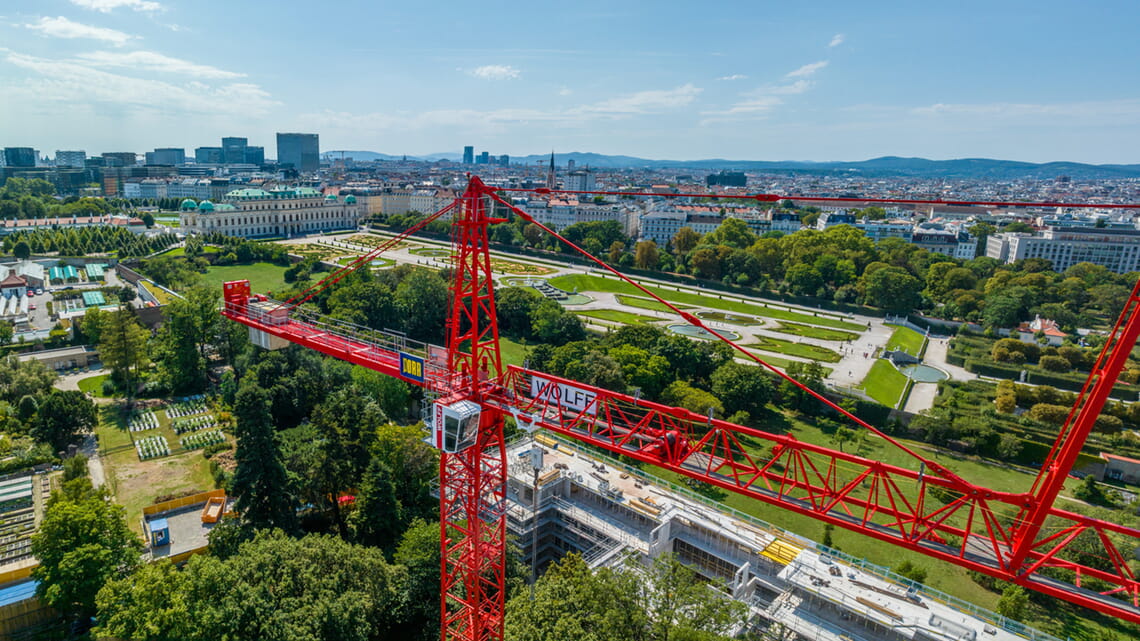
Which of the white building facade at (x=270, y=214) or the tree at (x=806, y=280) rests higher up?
the white building facade at (x=270, y=214)

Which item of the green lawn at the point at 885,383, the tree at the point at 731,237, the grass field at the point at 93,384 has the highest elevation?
the tree at the point at 731,237

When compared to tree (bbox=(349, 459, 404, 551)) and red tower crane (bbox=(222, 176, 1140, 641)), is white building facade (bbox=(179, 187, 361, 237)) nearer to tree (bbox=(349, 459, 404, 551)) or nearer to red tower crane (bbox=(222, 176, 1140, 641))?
tree (bbox=(349, 459, 404, 551))

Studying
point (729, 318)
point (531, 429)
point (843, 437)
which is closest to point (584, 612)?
point (531, 429)

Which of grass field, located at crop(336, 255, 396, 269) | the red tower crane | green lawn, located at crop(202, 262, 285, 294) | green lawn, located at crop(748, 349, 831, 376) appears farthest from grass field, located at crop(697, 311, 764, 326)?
green lawn, located at crop(202, 262, 285, 294)

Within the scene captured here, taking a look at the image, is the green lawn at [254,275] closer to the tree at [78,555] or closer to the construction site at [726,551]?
the tree at [78,555]

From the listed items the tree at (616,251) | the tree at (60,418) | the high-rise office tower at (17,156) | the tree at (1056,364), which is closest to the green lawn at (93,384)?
the tree at (60,418)

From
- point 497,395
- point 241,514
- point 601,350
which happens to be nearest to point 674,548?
point 497,395

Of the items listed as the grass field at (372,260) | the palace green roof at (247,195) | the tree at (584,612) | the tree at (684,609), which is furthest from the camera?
the palace green roof at (247,195)
